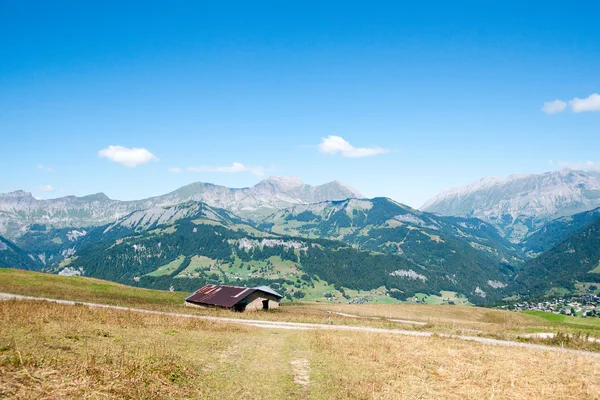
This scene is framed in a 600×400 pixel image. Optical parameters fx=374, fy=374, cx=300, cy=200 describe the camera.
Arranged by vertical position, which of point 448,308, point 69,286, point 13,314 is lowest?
point 448,308

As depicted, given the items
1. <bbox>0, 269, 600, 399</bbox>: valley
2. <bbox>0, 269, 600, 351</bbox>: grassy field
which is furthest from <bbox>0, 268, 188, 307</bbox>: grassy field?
<bbox>0, 269, 600, 399</bbox>: valley

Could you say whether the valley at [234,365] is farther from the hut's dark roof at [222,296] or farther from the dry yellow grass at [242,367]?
the hut's dark roof at [222,296]

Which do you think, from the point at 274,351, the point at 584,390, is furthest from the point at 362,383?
the point at 584,390

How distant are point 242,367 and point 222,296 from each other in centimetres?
6813

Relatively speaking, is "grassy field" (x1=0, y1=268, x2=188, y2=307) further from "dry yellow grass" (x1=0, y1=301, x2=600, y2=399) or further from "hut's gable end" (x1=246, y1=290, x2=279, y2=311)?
"dry yellow grass" (x1=0, y1=301, x2=600, y2=399)

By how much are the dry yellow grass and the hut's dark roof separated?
5180 cm

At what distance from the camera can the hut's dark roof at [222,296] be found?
8294 centimetres

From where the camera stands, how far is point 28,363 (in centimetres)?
1471

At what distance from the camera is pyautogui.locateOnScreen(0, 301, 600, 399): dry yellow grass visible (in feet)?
48.0

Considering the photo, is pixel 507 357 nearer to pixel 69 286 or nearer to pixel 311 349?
pixel 311 349

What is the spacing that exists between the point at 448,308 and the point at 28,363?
12290 centimetres

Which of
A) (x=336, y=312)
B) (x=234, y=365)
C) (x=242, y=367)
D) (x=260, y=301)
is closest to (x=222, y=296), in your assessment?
(x=260, y=301)

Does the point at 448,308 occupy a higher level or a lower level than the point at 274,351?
lower

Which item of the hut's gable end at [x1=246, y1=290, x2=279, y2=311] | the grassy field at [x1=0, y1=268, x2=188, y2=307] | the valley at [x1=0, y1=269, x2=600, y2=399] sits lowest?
the hut's gable end at [x1=246, y1=290, x2=279, y2=311]
